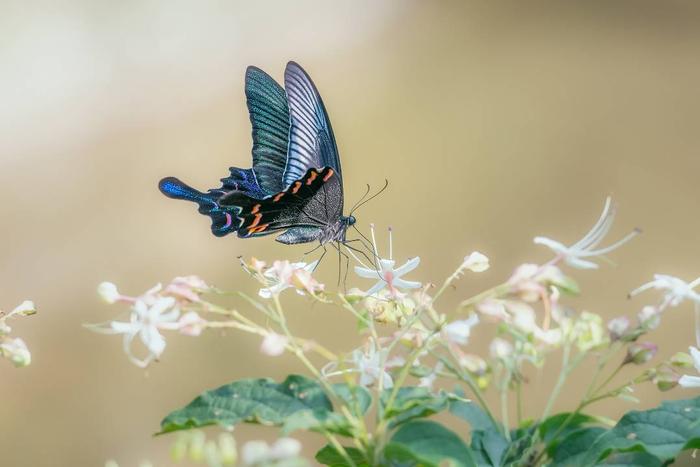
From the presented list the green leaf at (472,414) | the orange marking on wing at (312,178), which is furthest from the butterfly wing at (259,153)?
the green leaf at (472,414)

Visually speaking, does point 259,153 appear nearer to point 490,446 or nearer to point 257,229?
point 257,229

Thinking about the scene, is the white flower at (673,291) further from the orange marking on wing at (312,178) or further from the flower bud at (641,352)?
the orange marking on wing at (312,178)

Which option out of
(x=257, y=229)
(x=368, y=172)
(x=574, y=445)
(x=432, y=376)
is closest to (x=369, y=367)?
(x=432, y=376)

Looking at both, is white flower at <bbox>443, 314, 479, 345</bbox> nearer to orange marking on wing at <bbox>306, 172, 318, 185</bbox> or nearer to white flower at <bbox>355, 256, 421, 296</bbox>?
white flower at <bbox>355, 256, 421, 296</bbox>

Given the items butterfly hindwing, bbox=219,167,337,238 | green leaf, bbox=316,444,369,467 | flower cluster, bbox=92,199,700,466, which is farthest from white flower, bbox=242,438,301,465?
butterfly hindwing, bbox=219,167,337,238

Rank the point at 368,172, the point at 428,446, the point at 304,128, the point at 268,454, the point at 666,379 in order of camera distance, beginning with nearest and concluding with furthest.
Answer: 1. the point at 268,454
2. the point at 428,446
3. the point at 666,379
4. the point at 304,128
5. the point at 368,172

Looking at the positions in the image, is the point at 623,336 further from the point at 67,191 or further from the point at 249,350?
the point at 67,191
